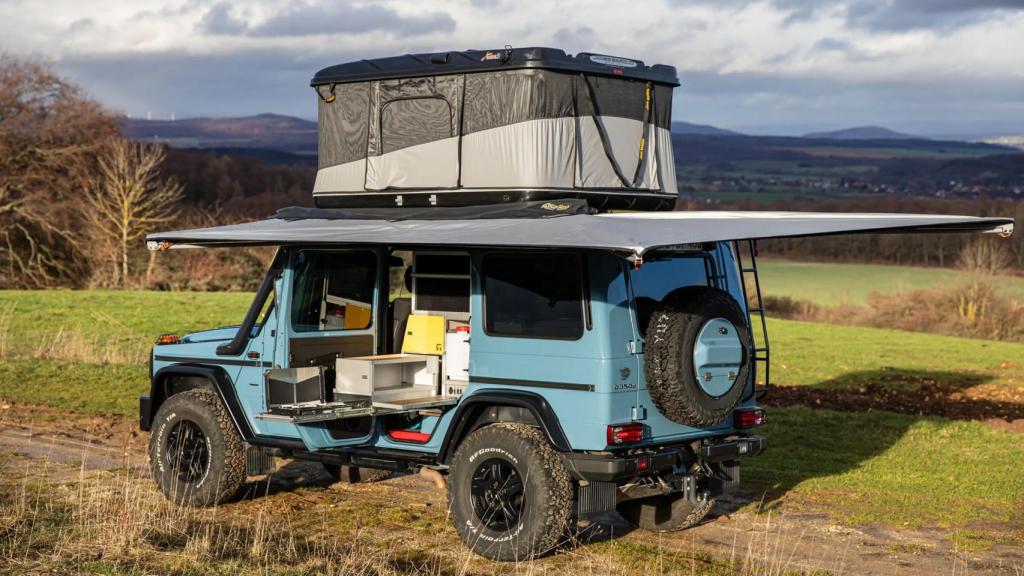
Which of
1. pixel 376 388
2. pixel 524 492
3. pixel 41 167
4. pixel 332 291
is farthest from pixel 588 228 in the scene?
pixel 41 167

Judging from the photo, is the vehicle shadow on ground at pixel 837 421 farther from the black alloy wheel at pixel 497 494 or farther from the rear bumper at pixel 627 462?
the rear bumper at pixel 627 462

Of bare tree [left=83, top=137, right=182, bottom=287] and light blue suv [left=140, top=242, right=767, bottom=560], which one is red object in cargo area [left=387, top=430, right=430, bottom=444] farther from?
bare tree [left=83, top=137, right=182, bottom=287]

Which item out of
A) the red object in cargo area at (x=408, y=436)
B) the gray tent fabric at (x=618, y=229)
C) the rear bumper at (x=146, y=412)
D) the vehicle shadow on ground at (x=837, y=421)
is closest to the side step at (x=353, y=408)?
the red object in cargo area at (x=408, y=436)

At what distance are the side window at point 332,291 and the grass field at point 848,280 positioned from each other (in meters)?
42.3

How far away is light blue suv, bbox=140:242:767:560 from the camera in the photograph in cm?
830

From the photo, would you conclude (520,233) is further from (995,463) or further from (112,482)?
(995,463)

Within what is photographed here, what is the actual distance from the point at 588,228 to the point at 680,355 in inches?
42.0

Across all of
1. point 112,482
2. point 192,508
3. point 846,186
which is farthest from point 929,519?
point 846,186

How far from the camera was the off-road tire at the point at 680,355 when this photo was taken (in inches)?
324

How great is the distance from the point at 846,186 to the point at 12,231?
152 meters

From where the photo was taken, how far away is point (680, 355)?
820 centimetres

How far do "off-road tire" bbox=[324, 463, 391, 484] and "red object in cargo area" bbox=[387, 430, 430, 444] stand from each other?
1417mm

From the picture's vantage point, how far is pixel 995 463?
13539mm

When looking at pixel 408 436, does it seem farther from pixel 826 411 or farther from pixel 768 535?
pixel 826 411
